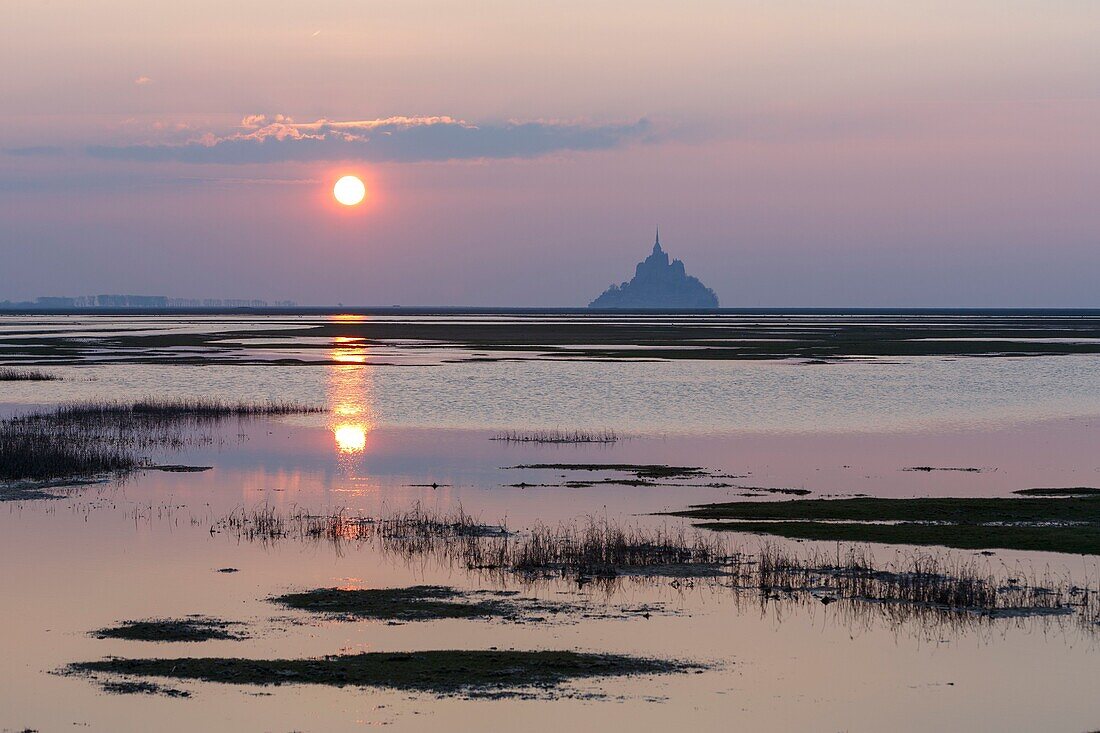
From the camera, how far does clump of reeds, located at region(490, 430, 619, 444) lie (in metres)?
47.7

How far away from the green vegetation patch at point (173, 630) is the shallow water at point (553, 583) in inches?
16.6

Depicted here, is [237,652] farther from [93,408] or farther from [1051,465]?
[93,408]

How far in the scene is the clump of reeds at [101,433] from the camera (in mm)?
38562

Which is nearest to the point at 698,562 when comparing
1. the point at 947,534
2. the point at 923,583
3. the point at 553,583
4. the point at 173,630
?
the point at 553,583

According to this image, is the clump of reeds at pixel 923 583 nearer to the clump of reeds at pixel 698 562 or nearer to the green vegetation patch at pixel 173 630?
the clump of reeds at pixel 698 562

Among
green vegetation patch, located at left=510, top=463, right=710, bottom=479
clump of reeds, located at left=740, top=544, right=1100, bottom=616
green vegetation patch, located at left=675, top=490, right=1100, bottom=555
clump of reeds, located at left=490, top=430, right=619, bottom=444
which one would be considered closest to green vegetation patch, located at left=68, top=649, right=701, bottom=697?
clump of reeds, located at left=740, top=544, right=1100, bottom=616

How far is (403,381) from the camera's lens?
3177 inches

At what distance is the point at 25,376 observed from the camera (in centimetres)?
7881

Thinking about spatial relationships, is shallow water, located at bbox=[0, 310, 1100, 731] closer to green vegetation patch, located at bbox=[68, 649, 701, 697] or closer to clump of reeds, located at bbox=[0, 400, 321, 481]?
green vegetation patch, located at bbox=[68, 649, 701, 697]

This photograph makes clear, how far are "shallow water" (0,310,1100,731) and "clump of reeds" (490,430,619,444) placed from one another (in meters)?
0.94

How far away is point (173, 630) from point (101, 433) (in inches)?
1210

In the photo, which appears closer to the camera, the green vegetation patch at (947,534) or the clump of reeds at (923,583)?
the clump of reeds at (923,583)

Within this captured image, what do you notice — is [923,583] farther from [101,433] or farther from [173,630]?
[101,433]

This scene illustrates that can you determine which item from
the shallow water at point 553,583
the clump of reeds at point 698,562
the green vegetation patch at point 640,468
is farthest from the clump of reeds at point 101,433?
the green vegetation patch at point 640,468
